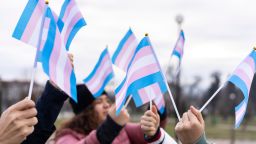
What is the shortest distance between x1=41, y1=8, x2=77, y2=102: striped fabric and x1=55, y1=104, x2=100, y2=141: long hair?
1.85 metres

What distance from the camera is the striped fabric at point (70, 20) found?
3348 millimetres

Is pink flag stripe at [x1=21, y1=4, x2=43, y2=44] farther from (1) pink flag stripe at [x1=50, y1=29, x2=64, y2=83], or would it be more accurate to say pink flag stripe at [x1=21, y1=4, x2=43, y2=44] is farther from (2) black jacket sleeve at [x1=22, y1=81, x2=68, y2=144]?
(2) black jacket sleeve at [x1=22, y1=81, x2=68, y2=144]

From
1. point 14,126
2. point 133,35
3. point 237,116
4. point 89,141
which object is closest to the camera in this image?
point 14,126

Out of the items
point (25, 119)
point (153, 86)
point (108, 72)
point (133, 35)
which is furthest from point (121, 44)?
point (25, 119)

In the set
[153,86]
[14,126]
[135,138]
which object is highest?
[14,126]

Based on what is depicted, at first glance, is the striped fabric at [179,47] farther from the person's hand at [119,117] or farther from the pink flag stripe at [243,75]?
the pink flag stripe at [243,75]

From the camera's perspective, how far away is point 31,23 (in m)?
2.76

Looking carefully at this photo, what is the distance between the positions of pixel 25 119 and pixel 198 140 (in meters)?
0.89

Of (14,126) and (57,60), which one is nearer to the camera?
(14,126)

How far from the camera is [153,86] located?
3.53 metres

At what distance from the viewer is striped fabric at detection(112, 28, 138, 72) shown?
4430 mm

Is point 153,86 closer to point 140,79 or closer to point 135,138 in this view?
point 140,79

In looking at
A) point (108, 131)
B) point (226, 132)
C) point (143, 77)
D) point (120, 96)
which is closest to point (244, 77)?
point (143, 77)

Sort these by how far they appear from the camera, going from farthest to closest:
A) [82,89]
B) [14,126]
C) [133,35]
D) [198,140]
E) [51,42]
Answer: [82,89], [133,35], [51,42], [198,140], [14,126]
